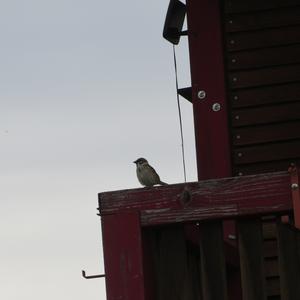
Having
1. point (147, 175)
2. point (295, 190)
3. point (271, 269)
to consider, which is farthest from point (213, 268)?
point (147, 175)

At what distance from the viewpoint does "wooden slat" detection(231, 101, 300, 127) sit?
20.8 ft

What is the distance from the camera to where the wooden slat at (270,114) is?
249 inches

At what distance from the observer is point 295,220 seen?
364cm

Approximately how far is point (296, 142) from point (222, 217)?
8.60 feet

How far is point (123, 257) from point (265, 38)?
115 inches

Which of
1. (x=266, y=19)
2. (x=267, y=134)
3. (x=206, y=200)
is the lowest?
(x=206, y=200)

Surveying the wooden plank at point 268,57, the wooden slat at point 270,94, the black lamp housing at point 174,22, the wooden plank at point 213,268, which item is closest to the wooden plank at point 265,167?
the wooden slat at point 270,94

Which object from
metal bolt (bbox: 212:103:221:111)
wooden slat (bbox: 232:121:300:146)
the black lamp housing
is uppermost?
the black lamp housing

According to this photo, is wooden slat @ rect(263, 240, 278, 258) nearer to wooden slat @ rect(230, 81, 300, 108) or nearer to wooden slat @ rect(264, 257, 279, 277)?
wooden slat @ rect(264, 257, 279, 277)

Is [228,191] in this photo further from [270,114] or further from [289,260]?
[270,114]

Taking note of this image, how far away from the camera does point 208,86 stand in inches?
258

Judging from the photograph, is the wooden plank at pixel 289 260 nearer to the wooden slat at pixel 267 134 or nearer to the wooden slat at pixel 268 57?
the wooden slat at pixel 267 134

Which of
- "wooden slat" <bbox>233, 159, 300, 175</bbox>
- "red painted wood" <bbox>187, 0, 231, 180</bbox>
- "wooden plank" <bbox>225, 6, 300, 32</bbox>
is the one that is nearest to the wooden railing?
"wooden slat" <bbox>233, 159, 300, 175</bbox>

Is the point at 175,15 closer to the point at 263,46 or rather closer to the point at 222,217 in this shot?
the point at 263,46
